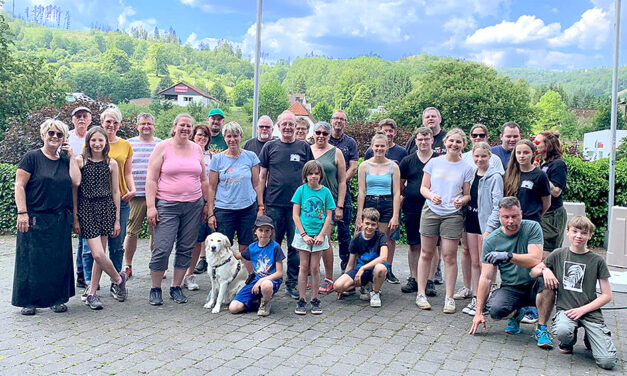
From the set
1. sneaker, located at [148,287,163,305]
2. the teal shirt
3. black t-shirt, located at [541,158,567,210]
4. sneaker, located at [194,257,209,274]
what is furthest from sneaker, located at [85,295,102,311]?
black t-shirt, located at [541,158,567,210]

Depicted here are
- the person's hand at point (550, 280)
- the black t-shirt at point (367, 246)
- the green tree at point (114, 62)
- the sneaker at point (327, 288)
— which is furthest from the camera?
the green tree at point (114, 62)

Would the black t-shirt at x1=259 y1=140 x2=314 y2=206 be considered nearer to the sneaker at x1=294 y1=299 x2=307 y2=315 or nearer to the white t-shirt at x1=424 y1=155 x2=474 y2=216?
the sneaker at x1=294 y1=299 x2=307 y2=315

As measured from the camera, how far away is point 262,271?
634 centimetres

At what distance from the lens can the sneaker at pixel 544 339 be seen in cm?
511

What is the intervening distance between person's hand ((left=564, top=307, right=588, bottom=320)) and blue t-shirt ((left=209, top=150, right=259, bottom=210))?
3613mm

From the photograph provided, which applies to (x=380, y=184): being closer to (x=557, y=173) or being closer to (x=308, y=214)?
(x=308, y=214)

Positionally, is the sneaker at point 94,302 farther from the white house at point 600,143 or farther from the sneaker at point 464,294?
the white house at point 600,143

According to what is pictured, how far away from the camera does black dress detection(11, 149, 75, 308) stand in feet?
19.2

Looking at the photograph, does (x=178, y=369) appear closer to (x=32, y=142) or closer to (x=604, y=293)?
(x=604, y=293)

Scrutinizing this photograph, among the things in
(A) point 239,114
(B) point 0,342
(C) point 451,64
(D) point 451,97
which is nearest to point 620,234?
(B) point 0,342

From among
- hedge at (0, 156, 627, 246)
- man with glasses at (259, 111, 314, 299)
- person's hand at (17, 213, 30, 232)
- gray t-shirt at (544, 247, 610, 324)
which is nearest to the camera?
gray t-shirt at (544, 247, 610, 324)

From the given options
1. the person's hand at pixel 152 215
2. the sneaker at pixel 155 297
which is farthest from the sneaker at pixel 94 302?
the person's hand at pixel 152 215

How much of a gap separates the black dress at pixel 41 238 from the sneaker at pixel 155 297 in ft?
3.03

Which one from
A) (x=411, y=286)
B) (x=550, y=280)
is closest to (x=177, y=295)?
(x=411, y=286)
